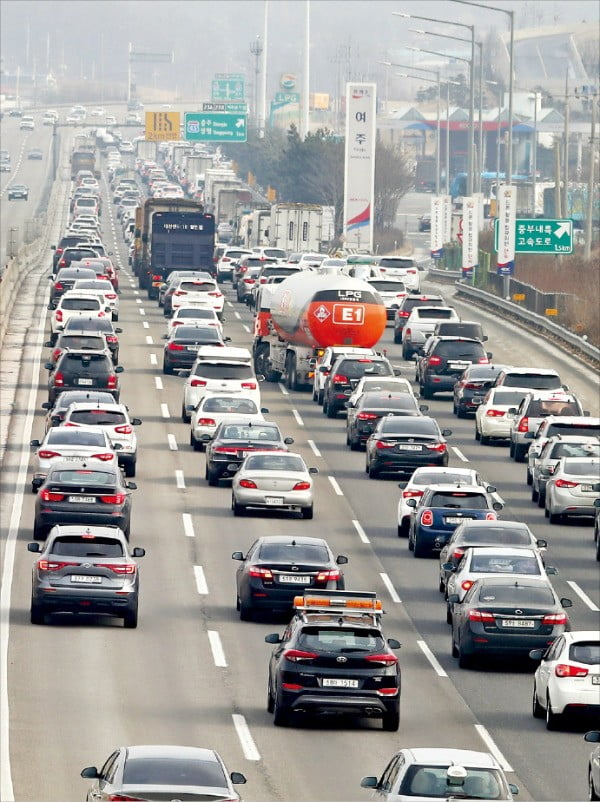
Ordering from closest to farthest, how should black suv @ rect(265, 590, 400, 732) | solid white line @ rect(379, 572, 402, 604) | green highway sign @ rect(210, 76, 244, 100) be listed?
black suv @ rect(265, 590, 400, 732) < solid white line @ rect(379, 572, 402, 604) < green highway sign @ rect(210, 76, 244, 100)

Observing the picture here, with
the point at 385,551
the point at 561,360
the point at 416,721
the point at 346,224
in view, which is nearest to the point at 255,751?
the point at 416,721

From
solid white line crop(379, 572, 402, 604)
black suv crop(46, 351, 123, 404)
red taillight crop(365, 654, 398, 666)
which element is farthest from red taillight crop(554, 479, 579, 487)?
red taillight crop(365, 654, 398, 666)

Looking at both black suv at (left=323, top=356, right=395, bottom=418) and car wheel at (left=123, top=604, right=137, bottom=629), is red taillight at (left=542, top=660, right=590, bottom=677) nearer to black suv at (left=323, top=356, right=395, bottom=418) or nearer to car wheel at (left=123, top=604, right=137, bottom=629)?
car wheel at (left=123, top=604, right=137, bottom=629)

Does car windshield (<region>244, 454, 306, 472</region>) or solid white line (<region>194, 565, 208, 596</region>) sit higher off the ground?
car windshield (<region>244, 454, 306, 472</region>)

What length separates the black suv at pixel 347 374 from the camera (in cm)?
5431

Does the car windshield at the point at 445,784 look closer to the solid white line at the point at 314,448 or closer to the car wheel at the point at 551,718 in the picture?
the car wheel at the point at 551,718

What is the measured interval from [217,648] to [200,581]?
202 inches

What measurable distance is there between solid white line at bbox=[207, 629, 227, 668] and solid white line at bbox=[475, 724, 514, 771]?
14.9ft

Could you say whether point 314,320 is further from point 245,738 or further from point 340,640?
point 245,738

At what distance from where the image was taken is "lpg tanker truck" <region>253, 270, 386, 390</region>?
58.3 metres

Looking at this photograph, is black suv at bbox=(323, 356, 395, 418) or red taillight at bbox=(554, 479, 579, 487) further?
black suv at bbox=(323, 356, 395, 418)

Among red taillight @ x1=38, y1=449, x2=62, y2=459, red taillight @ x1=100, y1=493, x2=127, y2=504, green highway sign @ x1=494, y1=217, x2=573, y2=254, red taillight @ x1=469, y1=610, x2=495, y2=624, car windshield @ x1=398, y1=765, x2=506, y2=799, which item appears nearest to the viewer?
car windshield @ x1=398, y1=765, x2=506, y2=799

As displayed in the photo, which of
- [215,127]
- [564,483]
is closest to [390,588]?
[564,483]

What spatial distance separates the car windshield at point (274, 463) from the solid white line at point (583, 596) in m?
6.25
